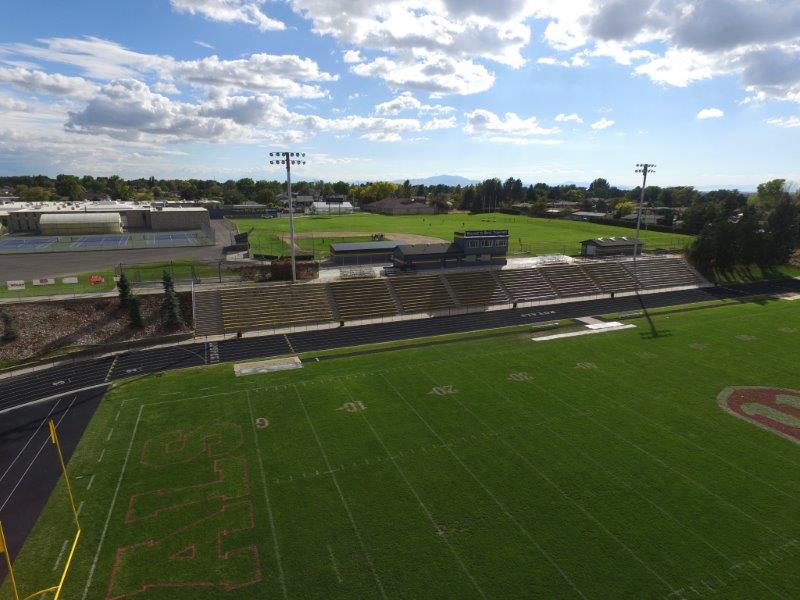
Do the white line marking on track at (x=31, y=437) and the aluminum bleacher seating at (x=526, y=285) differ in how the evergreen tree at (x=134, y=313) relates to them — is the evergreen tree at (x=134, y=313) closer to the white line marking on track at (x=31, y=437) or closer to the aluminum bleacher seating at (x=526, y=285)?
the white line marking on track at (x=31, y=437)

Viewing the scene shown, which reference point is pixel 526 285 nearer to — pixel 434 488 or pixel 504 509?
pixel 434 488

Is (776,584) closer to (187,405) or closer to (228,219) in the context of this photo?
(187,405)

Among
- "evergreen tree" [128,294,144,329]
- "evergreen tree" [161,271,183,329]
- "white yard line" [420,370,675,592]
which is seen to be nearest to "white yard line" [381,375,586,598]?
"white yard line" [420,370,675,592]

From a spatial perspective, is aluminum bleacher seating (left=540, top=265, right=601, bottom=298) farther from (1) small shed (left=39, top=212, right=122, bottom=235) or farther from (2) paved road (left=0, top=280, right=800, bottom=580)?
(1) small shed (left=39, top=212, right=122, bottom=235)

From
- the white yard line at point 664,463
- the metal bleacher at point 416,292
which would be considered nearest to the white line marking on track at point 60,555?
the metal bleacher at point 416,292

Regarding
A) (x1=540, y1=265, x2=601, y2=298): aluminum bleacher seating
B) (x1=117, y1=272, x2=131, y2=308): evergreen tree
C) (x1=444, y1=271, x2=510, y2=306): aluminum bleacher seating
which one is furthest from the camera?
(x1=540, y1=265, x2=601, y2=298): aluminum bleacher seating

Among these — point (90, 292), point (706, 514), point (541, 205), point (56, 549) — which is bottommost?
point (56, 549)

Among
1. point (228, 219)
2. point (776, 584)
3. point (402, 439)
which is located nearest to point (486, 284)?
point (402, 439)
